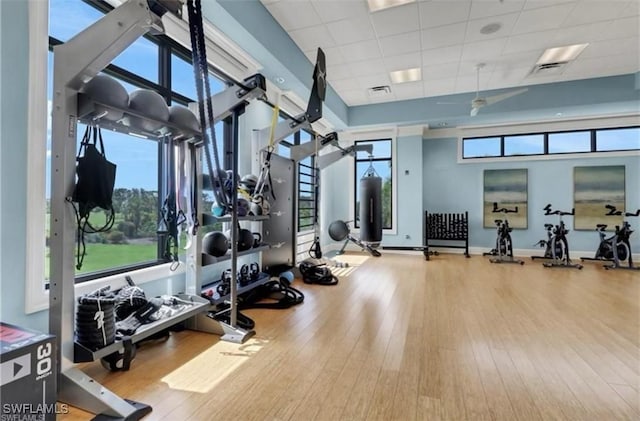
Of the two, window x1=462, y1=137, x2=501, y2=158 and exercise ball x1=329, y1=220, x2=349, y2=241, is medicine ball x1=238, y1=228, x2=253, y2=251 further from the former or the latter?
window x1=462, y1=137, x2=501, y2=158

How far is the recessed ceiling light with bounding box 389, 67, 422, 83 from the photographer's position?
18.9 ft

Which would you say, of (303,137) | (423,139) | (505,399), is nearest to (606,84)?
(423,139)

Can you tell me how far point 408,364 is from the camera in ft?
7.54

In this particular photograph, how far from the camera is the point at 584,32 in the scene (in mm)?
4422

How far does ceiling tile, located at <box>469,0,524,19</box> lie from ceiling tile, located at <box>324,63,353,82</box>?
7.26 ft

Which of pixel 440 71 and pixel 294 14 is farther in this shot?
pixel 440 71

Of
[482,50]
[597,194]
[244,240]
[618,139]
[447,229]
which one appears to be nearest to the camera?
[244,240]

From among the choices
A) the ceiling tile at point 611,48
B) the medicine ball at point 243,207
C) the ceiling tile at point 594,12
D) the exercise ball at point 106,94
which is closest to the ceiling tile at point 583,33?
the ceiling tile at point 594,12

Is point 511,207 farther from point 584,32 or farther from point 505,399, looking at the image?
point 505,399

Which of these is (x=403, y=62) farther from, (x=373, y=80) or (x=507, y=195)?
(x=507, y=195)

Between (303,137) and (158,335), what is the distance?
17.9 ft

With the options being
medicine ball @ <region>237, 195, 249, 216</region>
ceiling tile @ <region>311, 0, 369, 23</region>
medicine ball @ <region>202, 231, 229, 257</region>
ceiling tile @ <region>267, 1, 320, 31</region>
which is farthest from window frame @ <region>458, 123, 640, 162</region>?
medicine ball @ <region>202, 231, 229, 257</region>

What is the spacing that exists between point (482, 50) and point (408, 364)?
505 centimetres

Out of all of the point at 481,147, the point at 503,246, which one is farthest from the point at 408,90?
the point at 503,246
